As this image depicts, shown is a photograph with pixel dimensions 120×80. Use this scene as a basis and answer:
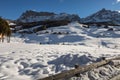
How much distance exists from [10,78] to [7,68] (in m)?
2.21

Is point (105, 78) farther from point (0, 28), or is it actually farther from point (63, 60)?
point (0, 28)

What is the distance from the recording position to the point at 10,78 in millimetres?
10719

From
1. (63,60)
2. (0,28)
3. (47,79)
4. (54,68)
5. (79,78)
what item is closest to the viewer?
(47,79)

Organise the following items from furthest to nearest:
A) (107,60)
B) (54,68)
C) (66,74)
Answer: (107,60)
(54,68)
(66,74)

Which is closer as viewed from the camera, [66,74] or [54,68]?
[66,74]

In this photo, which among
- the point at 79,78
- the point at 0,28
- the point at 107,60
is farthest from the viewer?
the point at 0,28

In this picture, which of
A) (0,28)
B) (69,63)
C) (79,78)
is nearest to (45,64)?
(69,63)

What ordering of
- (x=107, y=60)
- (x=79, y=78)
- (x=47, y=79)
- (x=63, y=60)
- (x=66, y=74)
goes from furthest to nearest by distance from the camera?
(x=63, y=60)
(x=107, y=60)
(x=79, y=78)
(x=66, y=74)
(x=47, y=79)

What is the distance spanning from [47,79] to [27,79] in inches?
76.5

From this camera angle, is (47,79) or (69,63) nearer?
(47,79)

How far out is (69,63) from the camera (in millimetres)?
15711

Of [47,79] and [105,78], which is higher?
[47,79]

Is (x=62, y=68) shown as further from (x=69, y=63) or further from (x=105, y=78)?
(x=105, y=78)

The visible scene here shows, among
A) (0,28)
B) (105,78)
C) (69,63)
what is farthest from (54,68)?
(0,28)
